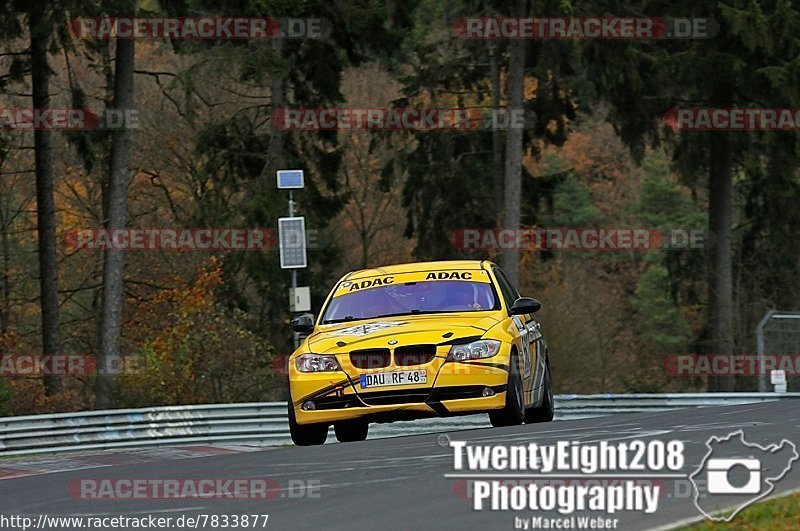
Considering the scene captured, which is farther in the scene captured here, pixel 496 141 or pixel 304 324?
pixel 496 141

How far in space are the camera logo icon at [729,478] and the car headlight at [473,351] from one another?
13.8 feet

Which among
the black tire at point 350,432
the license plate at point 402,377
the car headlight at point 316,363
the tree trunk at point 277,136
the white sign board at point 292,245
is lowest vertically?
the black tire at point 350,432

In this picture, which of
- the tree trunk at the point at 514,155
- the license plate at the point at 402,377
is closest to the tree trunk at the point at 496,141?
the tree trunk at the point at 514,155

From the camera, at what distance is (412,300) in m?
15.2

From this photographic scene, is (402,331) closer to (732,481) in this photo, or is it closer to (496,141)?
(732,481)

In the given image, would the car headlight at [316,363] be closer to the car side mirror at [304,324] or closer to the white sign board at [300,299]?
the car side mirror at [304,324]

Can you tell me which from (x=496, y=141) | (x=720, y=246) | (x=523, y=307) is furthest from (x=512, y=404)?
(x=720, y=246)

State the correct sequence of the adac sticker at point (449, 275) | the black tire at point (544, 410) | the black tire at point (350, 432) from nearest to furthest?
1. the black tire at point (350, 432)
2. the adac sticker at point (449, 275)
3. the black tire at point (544, 410)

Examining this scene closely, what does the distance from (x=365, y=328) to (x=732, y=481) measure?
216 inches

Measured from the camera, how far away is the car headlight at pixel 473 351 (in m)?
Answer: 13.8

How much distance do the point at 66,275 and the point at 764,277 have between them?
2015 centimetres

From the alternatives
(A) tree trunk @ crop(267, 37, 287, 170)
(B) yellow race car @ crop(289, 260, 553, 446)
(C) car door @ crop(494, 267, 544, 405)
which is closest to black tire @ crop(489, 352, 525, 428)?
(B) yellow race car @ crop(289, 260, 553, 446)

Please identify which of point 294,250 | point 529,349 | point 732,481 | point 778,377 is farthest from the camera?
point 778,377

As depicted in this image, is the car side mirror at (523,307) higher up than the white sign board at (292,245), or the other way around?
the white sign board at (292,245)
